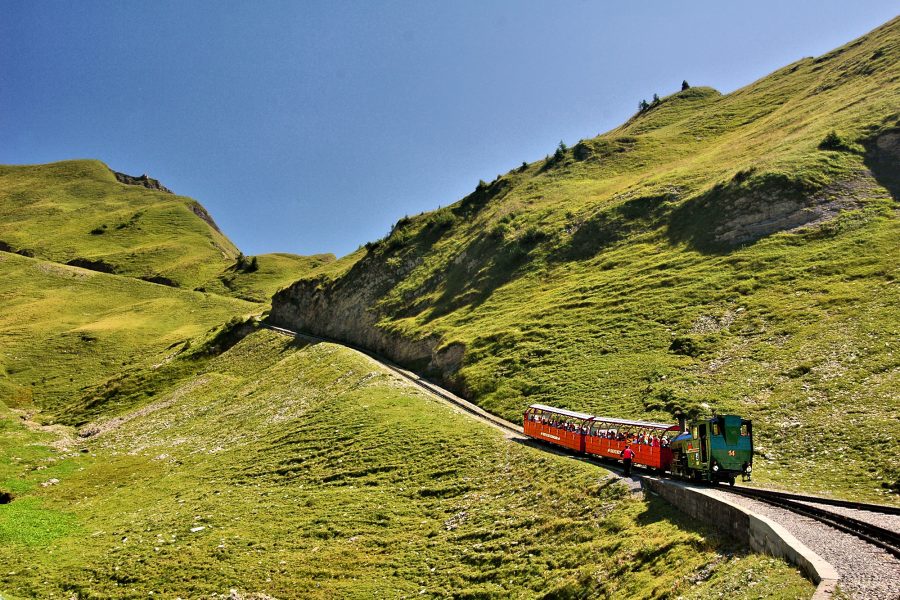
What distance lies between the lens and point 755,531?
16781mm

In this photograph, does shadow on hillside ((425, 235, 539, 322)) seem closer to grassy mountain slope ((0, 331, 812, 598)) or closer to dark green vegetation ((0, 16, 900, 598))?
Result: dark green vegetation ((0, 16, 900, 598))

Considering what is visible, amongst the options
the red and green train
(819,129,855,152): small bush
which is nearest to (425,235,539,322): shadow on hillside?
(819,129,855,152): small bush

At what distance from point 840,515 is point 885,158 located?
70828 millimetres

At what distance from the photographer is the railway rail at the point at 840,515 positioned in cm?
→ 1666

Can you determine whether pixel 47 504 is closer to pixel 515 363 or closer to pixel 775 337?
A: pixel 515 363

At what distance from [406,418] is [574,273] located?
133 ft

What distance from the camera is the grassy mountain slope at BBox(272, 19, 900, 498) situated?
39.7 m

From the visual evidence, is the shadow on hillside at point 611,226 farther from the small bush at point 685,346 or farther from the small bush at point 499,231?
the small bush at point 685,346

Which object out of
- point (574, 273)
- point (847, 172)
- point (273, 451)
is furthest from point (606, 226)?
point (273, 451)

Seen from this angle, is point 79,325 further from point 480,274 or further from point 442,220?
point 480,274

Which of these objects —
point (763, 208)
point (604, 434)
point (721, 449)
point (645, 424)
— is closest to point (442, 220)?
point (763, 208)

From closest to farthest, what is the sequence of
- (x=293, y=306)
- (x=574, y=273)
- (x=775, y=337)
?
1. (x=775, y=337)
2. (x=574, y=273)
3. (x=293, y=306)

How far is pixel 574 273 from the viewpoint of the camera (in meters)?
82.5

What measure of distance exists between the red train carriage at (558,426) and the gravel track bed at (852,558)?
64.8 ft
